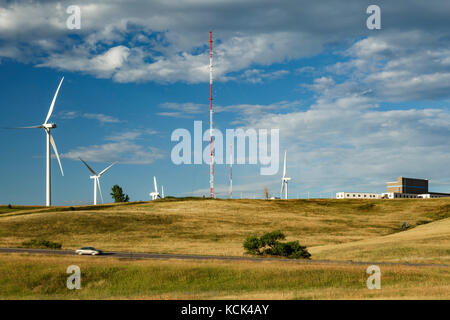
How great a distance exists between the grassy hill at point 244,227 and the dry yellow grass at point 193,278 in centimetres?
1785

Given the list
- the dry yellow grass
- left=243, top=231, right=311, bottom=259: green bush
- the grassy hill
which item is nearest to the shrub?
left=243, top=231, right=311, bottom=259: green bush

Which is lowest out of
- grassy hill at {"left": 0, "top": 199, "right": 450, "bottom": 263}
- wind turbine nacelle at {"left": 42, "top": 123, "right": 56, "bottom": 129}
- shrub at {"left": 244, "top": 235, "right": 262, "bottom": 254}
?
grassy hill at {"left": 0, "top": 199, "right": 450, "bottom": 263}

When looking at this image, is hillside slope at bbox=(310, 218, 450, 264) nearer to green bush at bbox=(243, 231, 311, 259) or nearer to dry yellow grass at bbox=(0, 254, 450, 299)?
green bush at bbox=(243, 231, 311, 259)

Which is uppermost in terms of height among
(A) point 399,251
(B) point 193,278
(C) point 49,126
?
(C) point 49,126

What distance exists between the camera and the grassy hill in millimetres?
74500

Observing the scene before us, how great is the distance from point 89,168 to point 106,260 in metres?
119

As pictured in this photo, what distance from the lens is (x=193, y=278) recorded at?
4634 cm

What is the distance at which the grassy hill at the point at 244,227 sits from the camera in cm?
7450

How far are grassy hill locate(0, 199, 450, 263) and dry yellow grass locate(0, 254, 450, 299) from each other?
17.8 m

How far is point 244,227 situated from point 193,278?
6492 cm

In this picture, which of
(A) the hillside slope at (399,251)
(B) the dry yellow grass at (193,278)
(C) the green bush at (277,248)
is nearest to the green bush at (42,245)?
(B) the dry yellow grass at (193,278)

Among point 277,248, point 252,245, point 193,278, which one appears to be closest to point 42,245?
point 252,245

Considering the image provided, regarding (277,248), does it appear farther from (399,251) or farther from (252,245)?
(399,251)

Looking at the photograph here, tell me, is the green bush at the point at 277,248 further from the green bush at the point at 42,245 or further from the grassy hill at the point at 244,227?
the green bush at the point at 42,245
